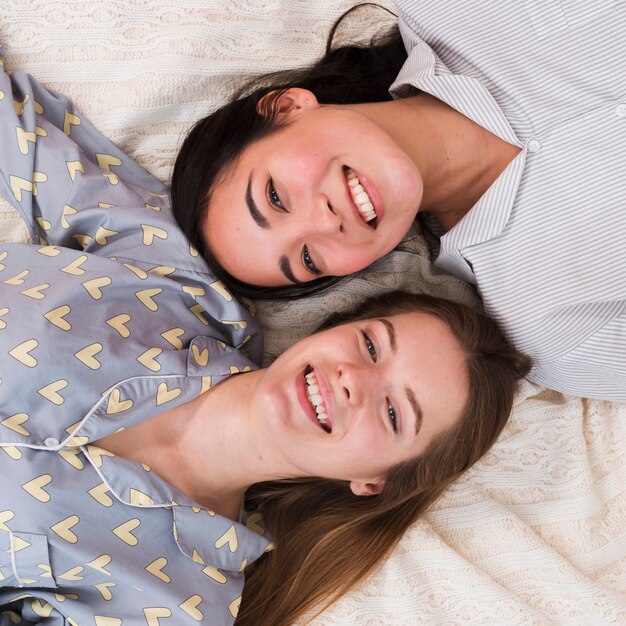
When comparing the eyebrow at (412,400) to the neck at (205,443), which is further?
the neck at (205,443)

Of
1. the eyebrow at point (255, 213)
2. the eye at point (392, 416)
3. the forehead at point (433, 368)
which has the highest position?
the eyebrow at point (255, 213)

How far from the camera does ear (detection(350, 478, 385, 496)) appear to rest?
1945 millimetres

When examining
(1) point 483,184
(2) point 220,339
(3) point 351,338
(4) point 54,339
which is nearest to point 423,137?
(1) point 483,184

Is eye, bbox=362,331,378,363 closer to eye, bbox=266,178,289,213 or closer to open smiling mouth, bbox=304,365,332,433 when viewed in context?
open smiling mouth, bbox=304,365,332,433

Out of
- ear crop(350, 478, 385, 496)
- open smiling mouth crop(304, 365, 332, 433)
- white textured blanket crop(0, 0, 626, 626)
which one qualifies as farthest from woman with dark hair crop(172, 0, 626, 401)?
ear crop(350, 478, 385, 496)

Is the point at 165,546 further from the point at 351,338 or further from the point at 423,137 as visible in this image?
the point at 423,137

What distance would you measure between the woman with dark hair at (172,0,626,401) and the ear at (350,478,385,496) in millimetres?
542

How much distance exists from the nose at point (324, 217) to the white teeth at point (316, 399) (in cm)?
35

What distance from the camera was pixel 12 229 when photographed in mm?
2100

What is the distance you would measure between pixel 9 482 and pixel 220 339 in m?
0.67

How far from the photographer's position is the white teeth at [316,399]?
1809mm

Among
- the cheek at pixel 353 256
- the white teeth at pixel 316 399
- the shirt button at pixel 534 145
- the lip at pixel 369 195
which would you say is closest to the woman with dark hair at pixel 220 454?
the white teeth at pixel 316 399

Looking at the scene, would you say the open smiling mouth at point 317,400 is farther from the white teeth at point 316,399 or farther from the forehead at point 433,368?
the forehead at point 433,368

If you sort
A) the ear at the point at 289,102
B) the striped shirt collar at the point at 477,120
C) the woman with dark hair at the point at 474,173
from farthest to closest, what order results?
the striped shirt collar at the point at 477,120, the ear at the point at 289,102, the woman with dark hair at the point at 474,173
